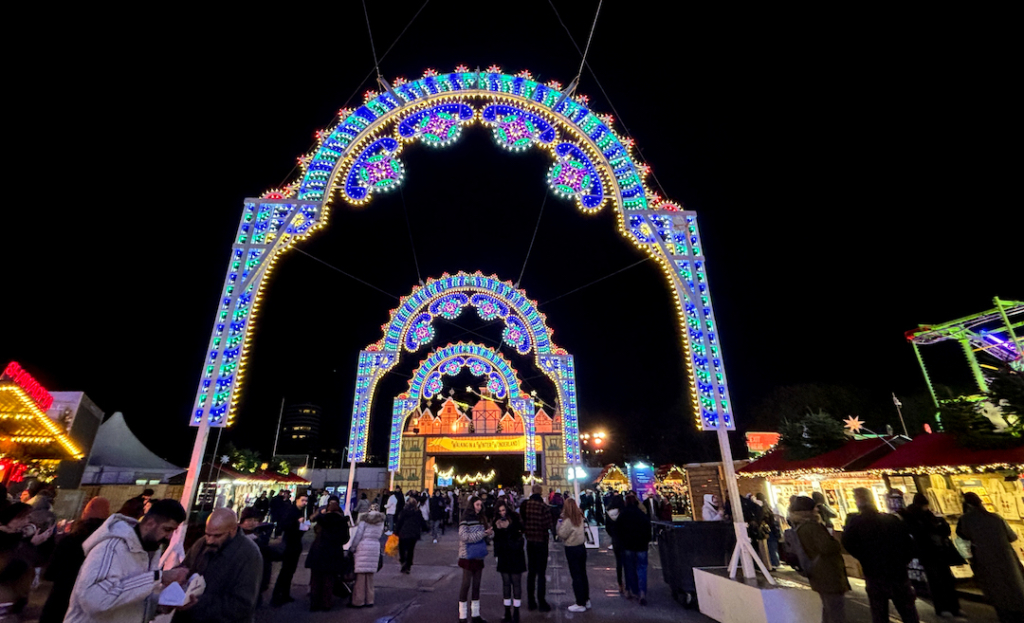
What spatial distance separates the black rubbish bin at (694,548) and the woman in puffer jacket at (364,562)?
4742 millimetres

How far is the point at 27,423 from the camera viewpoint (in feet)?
43.1

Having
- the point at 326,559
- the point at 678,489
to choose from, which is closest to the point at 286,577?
the point at 326,559

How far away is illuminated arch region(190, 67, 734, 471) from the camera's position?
7773 mm

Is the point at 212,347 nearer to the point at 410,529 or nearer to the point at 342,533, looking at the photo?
the point at 342,533

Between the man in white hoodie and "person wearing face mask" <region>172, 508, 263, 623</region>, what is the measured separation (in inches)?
12.0

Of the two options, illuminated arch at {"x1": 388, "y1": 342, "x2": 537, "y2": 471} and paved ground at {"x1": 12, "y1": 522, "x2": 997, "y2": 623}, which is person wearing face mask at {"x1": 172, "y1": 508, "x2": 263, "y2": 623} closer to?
paved ground at {"x1": 12, "y1": 522, "x2": 997, "y2": 623}

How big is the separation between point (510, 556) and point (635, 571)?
7.64 ft

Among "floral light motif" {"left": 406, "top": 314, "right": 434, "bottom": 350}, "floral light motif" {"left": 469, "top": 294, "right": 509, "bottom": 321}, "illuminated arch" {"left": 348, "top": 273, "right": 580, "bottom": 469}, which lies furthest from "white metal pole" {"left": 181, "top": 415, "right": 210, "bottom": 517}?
"floral light motif" {"left": 469, "top": 294, "right": 509, "bottom": 321}

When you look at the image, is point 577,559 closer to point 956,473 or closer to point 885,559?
point 885,559

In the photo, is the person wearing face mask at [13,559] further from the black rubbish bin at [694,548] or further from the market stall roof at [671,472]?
the market stall roof at [671,472]

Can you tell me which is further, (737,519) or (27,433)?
(27,433)

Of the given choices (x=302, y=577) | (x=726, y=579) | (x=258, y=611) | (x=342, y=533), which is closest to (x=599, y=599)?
(x=726, y=579)

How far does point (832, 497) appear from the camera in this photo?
1209 centimetres

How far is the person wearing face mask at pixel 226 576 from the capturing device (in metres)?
3.22
